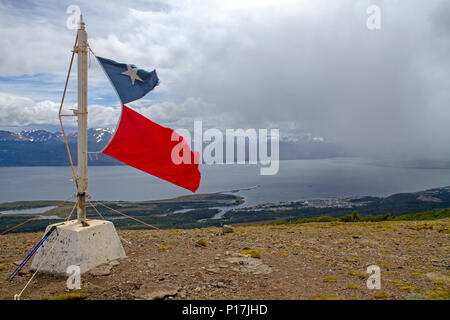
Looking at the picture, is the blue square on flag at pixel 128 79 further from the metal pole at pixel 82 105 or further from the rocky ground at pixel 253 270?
the rocky ground at pixel 253 270

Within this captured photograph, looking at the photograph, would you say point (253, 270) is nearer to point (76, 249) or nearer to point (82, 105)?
point (76, 249)

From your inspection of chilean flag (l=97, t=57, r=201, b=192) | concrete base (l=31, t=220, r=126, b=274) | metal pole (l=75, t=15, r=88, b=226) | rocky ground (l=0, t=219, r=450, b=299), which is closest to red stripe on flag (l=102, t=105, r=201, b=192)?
chilean flag (l=97, t=57, r=201, b=192)

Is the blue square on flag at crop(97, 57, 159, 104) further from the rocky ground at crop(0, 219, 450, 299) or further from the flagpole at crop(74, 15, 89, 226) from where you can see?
the rocky ground at crop(0, 219, 450, 299)

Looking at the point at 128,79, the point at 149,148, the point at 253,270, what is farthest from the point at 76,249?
the point at 128,79

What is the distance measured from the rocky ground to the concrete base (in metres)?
0.28

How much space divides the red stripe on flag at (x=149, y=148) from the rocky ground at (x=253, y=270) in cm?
256

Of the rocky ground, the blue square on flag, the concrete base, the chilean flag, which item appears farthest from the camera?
the chilean flag

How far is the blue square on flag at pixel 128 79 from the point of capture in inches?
333

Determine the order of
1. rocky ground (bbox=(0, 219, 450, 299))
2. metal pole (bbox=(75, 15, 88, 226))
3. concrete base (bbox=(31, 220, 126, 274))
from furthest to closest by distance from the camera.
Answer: metal pole (bbox=(75, 15, 88, 226)), concrete base (bbox=(31, 220, 126, 274)), rocky ground (bbox=(0, 219, 450, 299))

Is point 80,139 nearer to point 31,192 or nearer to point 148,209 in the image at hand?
point 148,209

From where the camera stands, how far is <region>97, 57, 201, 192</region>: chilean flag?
856cm

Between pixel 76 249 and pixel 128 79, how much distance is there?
15.9ft

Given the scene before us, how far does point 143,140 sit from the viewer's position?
8883 millimetres

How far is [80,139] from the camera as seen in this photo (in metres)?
8.15
